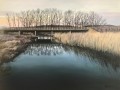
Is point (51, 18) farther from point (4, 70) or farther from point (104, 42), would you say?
point (104, 42)

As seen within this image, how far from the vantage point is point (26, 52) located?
1.72 meters

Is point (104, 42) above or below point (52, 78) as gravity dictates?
above

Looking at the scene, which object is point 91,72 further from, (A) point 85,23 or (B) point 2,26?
(B) point 2,26

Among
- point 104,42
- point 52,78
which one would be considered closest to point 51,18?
point 52,78

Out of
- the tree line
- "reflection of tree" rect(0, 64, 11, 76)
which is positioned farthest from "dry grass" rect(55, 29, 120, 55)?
"reflection of tree" rect(0, 64, 11, 76)

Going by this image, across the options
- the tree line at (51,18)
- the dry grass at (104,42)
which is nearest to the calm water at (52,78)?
the tree line at (51,18)

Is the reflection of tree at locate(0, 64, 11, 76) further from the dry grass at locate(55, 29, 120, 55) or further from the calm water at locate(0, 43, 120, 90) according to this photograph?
the dry grass at locate(55, 29, 120, 55)

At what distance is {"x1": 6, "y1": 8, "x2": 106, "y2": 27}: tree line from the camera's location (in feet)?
3.95

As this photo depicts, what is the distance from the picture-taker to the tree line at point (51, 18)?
1205mm

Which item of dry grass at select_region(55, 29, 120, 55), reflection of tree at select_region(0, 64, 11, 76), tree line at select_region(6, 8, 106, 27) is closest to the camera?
reflection of tree at select_region(0, 64, 11, 76)

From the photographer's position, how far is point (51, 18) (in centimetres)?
139

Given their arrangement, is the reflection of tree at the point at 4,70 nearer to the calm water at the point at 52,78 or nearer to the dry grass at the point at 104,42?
the calm water at the point at 52,78

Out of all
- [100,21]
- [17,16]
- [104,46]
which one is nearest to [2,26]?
[17,16]

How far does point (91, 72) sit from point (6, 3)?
0.56 m
